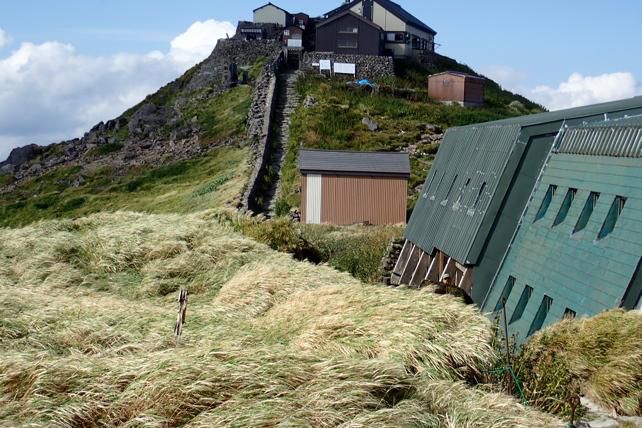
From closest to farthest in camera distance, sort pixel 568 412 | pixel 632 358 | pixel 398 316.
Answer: pixel 568 412, pixel 632 358, pixel 398 316

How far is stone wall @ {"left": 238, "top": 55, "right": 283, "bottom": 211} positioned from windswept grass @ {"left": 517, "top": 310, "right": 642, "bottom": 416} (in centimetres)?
2818

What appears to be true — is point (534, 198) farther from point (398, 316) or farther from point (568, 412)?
point (568, 412)

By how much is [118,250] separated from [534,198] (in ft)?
29.4

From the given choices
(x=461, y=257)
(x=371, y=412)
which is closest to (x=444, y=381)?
(x=371, y=412)

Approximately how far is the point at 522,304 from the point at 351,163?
2536 cm

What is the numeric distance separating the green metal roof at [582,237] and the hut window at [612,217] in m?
0.06

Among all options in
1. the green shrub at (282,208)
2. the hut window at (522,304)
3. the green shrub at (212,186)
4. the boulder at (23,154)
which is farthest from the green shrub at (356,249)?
the boulder at (23,154)

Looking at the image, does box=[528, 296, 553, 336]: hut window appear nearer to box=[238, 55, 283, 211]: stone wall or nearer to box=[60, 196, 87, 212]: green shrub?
box=[238, 55, 283, 211]: stone wall

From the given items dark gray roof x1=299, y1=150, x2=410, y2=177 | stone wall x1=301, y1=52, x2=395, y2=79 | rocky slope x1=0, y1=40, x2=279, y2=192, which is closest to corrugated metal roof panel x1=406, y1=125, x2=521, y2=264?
dark gray roof x1=299, y1=150, x2=410, y2=177

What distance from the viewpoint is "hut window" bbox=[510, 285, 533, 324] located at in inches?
632

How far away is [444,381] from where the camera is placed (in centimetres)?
902

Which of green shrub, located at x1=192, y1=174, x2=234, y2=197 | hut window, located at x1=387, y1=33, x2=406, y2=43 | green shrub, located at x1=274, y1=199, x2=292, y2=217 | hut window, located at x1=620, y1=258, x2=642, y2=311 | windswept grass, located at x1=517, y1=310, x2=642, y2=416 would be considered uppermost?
hut window, located at x1=387, y1=33, x2=406, y2=43

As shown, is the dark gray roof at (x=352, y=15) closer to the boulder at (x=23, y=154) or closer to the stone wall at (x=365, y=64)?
the stone wall at (x=365, y=64)

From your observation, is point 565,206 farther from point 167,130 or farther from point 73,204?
point 167,130
